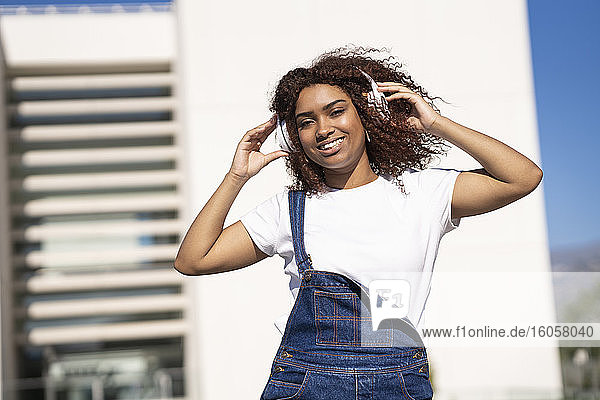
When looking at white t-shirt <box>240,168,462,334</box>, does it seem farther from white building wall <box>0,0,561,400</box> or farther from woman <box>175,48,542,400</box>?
white building wall <box>0,0,561,400</box>

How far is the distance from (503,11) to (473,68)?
816mm

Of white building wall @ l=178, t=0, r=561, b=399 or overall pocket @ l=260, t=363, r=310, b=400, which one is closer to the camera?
overall pocket @ l=260, t=363, r=310, b=400

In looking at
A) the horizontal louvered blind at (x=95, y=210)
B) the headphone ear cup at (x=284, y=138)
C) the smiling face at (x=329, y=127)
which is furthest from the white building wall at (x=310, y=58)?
the smiling face at (x=329, y=127)

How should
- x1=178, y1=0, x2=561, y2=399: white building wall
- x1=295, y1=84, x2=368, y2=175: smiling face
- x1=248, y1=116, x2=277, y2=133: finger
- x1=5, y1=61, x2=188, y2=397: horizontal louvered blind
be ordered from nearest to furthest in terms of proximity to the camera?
x1=295, y1=84, x2=368, y2=175: smiling face < x1=248, y1=116, x2=277, y2=133: finger < x1=178, y1=0, x2=561, y2=399: white building wall < x1=5, y1=61, x2=188, y2=397: horizontal louvered blind

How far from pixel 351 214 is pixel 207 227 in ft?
1.13

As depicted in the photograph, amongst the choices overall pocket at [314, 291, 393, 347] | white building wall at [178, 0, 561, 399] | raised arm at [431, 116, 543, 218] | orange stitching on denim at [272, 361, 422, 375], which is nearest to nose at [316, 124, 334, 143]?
raised arm at [431, 116, 543, 218]

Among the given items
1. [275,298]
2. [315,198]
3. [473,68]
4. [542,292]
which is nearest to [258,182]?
[275,298]

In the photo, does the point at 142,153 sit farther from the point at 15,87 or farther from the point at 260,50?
the point at 260,50

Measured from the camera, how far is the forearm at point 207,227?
6.00 ft

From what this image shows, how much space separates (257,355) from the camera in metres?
8.88

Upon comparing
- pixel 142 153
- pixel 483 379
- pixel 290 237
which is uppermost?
pixel 142 153

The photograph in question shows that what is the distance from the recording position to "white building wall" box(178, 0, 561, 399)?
8.95 m

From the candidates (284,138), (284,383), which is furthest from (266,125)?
(284,383)

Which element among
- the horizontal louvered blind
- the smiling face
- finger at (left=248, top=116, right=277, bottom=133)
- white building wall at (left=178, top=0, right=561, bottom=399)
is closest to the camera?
the smiling face
